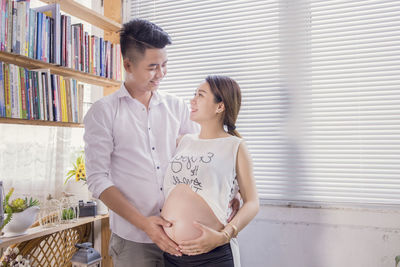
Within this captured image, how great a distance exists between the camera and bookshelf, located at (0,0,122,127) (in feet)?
5.57

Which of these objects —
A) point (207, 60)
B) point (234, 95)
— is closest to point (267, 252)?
point (234, 95)

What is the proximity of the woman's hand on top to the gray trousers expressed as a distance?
10.4 inches

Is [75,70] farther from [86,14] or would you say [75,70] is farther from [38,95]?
[86,14]

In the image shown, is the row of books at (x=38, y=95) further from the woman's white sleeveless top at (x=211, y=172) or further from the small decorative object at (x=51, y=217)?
the woman's white sleeveless top at (x=211, y=172)

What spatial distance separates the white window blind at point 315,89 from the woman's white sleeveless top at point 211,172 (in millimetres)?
667

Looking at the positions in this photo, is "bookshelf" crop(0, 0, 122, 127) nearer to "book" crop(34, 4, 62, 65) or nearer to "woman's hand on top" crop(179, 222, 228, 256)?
"book" crop(34, 4, 62, 65)

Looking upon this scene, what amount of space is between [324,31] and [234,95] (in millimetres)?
855

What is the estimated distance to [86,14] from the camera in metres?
2.16

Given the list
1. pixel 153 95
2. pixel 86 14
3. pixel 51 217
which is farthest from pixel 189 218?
pixel 86 14

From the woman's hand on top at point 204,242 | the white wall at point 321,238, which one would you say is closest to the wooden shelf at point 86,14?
the woman's hand on top at point 204,242

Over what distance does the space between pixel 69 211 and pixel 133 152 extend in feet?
2.86

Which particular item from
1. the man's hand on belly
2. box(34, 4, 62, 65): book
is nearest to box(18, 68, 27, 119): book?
box(34, 4, 62, 65): book

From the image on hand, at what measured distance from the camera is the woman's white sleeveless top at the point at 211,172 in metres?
1.28

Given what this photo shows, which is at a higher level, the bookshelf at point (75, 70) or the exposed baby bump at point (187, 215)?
the bookshelf at point (75, 70)
